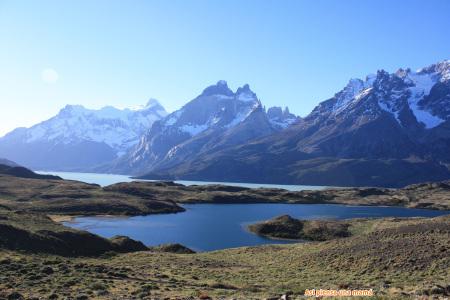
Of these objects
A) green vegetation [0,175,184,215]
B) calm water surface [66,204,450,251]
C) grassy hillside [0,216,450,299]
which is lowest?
calm water surface [66,204,450,251]

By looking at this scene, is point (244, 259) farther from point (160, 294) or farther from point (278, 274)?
point (160, 294)

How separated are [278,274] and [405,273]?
1279 centimetres

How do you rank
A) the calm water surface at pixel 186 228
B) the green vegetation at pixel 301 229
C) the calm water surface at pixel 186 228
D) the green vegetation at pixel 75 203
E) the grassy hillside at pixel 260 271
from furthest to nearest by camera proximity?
the green vegetation at pixel 75 203
the green vegetation at pixel 301 229
the calm water surface at pixel 186 228
the calm water surface at pixel 186 228
the grassy hillside at pixel 260 271

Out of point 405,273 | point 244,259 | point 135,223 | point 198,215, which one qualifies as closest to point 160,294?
point 405,273

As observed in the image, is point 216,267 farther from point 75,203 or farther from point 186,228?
point 75,203

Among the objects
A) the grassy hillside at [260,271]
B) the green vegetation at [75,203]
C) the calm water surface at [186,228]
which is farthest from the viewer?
the green vegetation at [75,203]

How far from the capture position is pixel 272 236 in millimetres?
114938

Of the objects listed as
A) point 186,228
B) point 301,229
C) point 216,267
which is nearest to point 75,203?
point 186,228

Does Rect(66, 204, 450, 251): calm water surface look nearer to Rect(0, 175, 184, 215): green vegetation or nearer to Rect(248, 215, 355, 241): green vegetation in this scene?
Rect(248, 215, 355, 241): green vegetation

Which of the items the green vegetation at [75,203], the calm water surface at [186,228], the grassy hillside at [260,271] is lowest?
the calm water surface at [186,228]

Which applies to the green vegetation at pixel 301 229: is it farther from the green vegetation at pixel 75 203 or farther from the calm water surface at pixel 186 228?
the green vegetation at pixel 75 203

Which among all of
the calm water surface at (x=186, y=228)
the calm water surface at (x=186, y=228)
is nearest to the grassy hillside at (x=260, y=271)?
the calm water surface at (x=186, y=228)

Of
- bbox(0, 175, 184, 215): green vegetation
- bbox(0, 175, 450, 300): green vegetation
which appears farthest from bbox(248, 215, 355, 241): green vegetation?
bbox(0, 175, 184, 215): green vegetation

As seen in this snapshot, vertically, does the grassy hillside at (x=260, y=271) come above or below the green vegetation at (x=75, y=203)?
below
